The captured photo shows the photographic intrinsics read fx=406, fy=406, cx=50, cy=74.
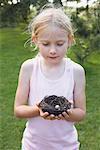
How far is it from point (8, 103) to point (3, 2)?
214 centimetres

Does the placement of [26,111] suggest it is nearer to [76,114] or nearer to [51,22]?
[76,114]

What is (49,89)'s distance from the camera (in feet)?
6.21

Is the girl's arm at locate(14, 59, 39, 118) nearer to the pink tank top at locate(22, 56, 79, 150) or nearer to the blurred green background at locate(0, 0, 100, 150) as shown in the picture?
the pink tank top at locate(22, 56, 79, 150)

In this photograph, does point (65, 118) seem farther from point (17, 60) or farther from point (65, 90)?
point (17, 60)

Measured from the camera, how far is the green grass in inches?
174

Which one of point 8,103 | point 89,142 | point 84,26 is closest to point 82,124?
point 89,142

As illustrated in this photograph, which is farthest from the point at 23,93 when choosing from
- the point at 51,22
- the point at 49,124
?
the point at 51,22

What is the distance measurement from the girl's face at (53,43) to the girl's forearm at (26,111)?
240 mm

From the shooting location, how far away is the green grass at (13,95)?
174 inches

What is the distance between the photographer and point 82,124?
5.02m

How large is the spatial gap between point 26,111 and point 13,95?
15.0ft

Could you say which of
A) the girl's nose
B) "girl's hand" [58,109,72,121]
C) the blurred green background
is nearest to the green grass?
the blurred green background

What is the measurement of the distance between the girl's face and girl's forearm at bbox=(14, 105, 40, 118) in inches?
9.5

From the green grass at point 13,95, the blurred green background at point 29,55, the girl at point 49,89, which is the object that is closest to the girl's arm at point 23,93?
the girl at point 49,89
